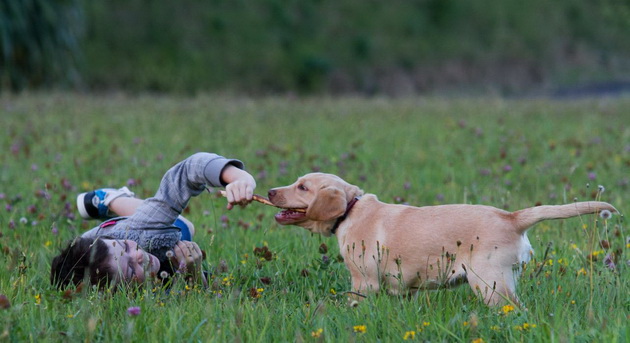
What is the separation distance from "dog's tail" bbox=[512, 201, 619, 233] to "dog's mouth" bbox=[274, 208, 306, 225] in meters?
1.19

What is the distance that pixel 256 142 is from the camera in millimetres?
10344

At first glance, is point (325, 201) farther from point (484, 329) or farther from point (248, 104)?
point (248, 104)

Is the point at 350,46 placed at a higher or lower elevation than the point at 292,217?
higher

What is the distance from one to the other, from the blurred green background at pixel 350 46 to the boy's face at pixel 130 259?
24.1 m

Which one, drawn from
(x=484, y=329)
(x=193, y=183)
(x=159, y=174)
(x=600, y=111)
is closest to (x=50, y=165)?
(x=159, y=174)

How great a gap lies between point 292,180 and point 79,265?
3637mm

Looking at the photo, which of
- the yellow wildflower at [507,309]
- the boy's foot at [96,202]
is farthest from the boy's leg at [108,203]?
the yellow wildflower at [507,309]

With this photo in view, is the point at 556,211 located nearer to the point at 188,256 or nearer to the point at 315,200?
the point at 315,200

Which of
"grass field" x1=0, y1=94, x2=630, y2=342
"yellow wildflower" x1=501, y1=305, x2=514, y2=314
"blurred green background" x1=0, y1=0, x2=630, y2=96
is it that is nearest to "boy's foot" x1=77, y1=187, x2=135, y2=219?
"grass field" x1=0, y1=94, x2=630, y2=342

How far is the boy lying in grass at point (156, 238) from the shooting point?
4.29 m

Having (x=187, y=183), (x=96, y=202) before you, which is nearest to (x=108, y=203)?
(x=96, y=202)

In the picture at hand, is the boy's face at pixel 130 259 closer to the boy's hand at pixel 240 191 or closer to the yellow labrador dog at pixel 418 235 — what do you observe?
the boy's hand at pixel 240 191

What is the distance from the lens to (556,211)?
3.83 meters

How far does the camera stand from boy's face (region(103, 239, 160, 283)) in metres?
4.37
